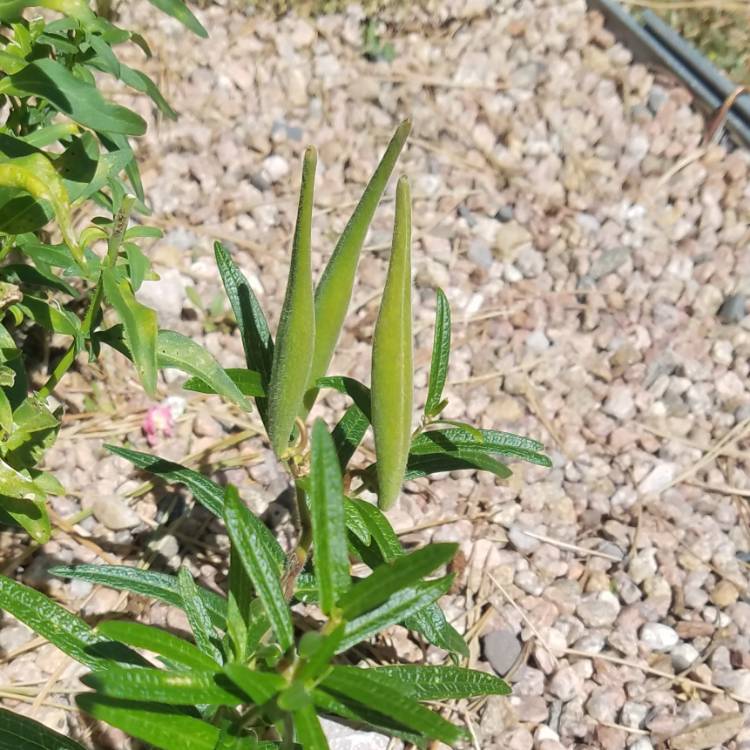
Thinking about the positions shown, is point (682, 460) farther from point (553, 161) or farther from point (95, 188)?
Answer: point (95, 188)

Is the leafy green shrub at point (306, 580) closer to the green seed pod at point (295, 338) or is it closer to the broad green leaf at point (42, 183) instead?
the green seed pod at point (295, 338)

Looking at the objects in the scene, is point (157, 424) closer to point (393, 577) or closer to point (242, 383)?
point (242, 383)

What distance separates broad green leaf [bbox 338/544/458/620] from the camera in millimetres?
1117

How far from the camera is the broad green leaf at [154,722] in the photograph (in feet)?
3.78

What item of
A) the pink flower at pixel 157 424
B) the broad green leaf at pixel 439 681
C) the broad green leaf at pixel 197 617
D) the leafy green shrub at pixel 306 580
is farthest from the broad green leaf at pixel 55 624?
the pink flower at pixel 157 424

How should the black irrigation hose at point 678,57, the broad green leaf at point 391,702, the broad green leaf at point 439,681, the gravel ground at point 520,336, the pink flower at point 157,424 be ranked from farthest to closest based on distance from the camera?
the black irrigation hose at point 678,57
the pink flower at point 157,424
the gravel ground at point 520,336
the broad green leaf at point 439,681
the broad green leaf at point 391,702

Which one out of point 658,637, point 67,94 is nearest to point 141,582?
point 67,94

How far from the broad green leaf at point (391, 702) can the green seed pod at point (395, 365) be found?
13.2 inches

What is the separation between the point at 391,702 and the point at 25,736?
621mm

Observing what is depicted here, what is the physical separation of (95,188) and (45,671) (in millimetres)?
972

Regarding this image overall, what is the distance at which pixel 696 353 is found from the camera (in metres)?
2.81

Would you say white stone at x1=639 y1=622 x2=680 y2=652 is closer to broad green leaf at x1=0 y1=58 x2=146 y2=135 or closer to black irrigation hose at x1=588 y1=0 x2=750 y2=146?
broad green leaf at x1=0 y1=58 x2=146 y2=135

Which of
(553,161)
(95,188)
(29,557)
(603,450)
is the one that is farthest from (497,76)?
(29,557)

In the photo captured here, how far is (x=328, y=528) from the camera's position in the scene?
3.93 ft
